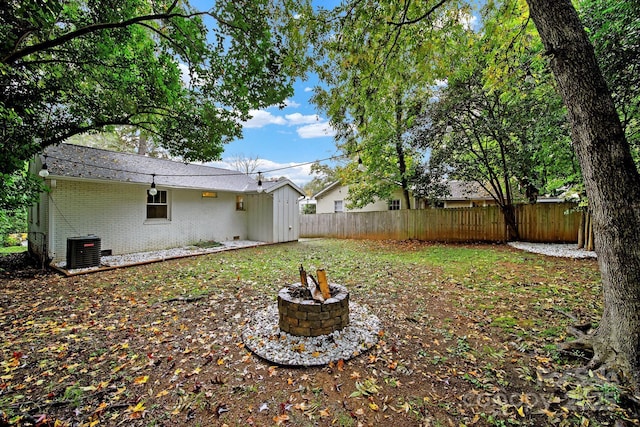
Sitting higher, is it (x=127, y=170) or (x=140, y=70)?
(x=140, y=70)

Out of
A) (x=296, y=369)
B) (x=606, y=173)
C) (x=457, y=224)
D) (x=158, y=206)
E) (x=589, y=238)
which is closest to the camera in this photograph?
(x=606, y=173)

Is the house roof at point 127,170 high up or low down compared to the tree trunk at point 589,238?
up

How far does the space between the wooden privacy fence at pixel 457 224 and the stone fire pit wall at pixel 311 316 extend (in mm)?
9710

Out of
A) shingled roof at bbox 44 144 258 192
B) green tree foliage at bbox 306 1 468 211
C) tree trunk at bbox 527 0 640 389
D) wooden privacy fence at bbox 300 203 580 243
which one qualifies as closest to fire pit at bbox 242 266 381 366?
tree trunk at bbox 527 0 640 389

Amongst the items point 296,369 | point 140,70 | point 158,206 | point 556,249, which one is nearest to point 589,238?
point 556,249

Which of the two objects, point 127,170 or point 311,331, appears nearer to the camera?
point 311,331

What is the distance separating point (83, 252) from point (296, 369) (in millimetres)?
7617

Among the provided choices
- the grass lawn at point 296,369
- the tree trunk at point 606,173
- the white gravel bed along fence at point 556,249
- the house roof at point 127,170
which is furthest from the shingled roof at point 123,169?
the white gravel bed along fence at point 556,249

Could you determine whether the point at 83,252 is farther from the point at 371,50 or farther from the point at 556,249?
the point at 556,249

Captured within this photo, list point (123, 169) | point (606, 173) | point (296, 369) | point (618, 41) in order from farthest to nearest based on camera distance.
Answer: point (123, 169), point (618, 41), point (296, 369), point (606, 173)

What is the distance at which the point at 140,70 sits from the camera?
6.71 metres

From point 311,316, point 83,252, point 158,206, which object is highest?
point 158,206

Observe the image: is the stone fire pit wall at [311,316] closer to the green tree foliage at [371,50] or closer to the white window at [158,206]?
the green tree foliage at [371,50]

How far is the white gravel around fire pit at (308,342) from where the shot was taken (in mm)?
2887
